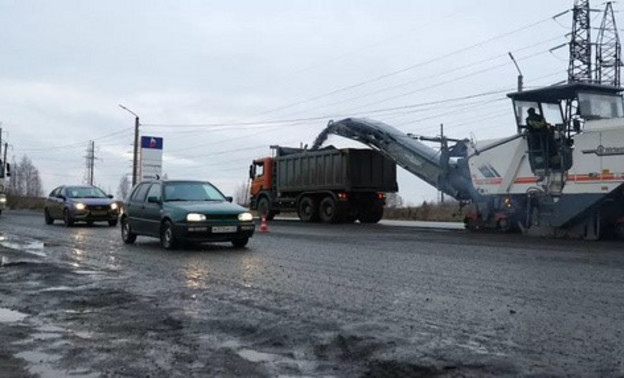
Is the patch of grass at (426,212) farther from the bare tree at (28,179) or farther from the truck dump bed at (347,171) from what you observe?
the bare tree at (28,179)

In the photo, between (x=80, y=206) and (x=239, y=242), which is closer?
(x=239, y=242)

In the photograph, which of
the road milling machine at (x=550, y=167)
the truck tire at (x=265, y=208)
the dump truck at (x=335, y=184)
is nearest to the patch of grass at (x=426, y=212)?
the dump truck at (x=335, y=184)

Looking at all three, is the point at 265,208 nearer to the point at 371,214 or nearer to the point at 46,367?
the point at 371,214

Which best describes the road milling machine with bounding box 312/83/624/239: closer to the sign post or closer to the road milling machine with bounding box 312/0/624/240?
the road milling machine with bounding box 312/0/624/240

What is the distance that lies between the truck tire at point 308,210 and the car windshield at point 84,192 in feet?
28.8

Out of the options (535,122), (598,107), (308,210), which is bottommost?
(308,210)

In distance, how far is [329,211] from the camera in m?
27.6

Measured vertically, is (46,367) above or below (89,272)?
below

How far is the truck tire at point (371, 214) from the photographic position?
27.9m

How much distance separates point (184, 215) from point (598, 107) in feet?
38.6

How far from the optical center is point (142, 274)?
980cm

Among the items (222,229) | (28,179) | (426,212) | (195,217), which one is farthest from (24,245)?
(28,179)

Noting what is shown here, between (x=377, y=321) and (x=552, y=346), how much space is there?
1641 mm

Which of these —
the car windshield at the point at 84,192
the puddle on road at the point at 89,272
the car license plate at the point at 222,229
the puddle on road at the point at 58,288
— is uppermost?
the car windshield at the point at 84,192
